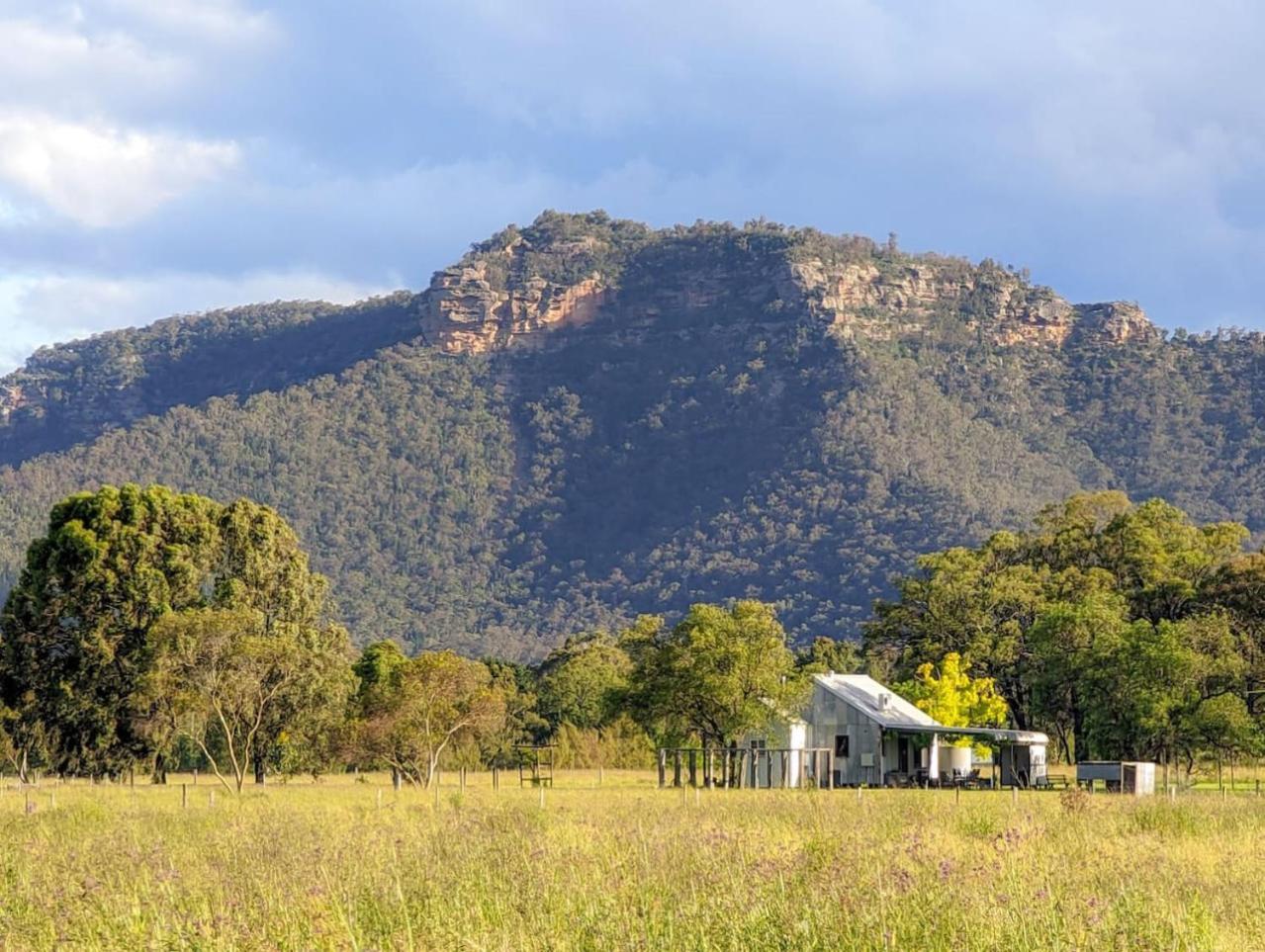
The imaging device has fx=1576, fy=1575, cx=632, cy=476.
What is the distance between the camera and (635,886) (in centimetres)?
1338

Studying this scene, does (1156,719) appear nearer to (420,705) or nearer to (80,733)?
(420,705)

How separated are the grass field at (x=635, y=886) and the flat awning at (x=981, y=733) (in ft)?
136

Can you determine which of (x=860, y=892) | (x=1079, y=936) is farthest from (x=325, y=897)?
(x=1079, y=936)

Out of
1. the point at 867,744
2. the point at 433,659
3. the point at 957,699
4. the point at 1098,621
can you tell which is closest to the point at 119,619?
the point at 433,659

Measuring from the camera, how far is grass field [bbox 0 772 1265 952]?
10.9 m

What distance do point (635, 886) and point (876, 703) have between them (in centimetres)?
5987

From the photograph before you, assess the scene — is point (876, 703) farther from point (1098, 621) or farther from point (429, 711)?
point (429, 711)

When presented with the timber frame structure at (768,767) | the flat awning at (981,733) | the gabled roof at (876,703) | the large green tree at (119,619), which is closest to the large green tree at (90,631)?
the large green tree at (119,619)

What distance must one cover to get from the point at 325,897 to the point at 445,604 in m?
183

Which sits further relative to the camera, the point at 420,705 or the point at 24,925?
the point at 420,705

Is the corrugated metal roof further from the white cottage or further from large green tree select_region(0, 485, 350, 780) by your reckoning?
large green tree select_region(0, 485, 350, 780)

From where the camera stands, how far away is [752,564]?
18788 cm

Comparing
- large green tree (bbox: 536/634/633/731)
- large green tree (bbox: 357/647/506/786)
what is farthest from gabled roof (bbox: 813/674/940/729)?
large green tree (bbox: 536/634/633/731)

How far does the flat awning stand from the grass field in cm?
4131
